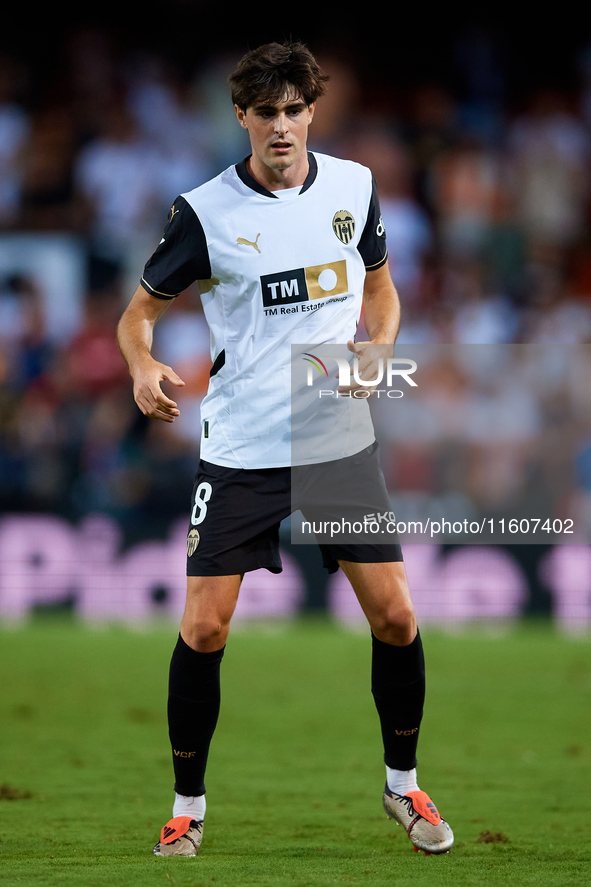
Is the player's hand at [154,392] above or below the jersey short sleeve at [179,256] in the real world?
below

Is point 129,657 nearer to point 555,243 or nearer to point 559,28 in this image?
point 555,243

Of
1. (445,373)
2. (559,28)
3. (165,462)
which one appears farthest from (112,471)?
(559,28)

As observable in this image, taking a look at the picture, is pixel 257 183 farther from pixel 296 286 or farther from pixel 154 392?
pixel 154 392

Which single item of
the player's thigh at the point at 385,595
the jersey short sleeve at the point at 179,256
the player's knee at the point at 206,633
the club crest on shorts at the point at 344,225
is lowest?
the player's knee at the point at 206,633

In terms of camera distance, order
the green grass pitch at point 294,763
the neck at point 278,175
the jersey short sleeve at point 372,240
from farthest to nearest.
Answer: the jersey short sleeve at point 372,240 < the neck at point 278,175 < the green grass pitch at point 294,763

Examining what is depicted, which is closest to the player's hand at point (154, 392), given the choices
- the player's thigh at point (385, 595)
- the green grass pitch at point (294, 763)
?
the player's thigh at point (385, 595)

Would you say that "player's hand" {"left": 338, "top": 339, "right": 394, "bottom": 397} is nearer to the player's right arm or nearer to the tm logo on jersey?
the tm logo on jersey

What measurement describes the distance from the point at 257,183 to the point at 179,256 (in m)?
0.36

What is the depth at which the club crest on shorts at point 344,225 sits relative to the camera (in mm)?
3758

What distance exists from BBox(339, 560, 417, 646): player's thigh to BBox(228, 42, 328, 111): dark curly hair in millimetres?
1510

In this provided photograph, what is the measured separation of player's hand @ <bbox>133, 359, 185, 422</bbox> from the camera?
3447 mm

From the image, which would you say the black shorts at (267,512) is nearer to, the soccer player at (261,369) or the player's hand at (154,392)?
the soccer player at (261,369)

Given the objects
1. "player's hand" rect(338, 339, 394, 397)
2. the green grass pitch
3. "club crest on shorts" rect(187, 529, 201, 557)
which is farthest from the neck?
the green grass pitch

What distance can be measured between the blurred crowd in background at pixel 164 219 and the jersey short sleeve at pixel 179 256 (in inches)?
225
